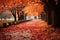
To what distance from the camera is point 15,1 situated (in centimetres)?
3147

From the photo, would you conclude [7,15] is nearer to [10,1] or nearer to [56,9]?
[10,1]

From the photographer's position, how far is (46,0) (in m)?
26.4

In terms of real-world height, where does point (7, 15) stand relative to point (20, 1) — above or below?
below

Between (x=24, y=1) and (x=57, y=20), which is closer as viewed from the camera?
(x=57, y=20)

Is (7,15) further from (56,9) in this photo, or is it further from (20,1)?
(56,9)

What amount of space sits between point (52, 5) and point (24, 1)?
7600mm

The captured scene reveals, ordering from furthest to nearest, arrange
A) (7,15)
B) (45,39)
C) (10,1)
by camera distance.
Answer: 1. (7,15)
2. (10,1)
3. (45,39)

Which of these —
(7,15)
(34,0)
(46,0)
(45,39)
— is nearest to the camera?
(45,39)

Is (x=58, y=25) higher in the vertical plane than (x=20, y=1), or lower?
lower

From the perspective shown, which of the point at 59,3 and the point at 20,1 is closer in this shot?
the point at 59,3

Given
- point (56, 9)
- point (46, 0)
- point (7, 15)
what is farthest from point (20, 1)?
point (7, 15)

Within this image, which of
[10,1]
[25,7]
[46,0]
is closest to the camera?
[46,0]

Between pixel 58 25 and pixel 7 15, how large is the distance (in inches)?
2328

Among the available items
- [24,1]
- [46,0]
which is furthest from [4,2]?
[46,0]
